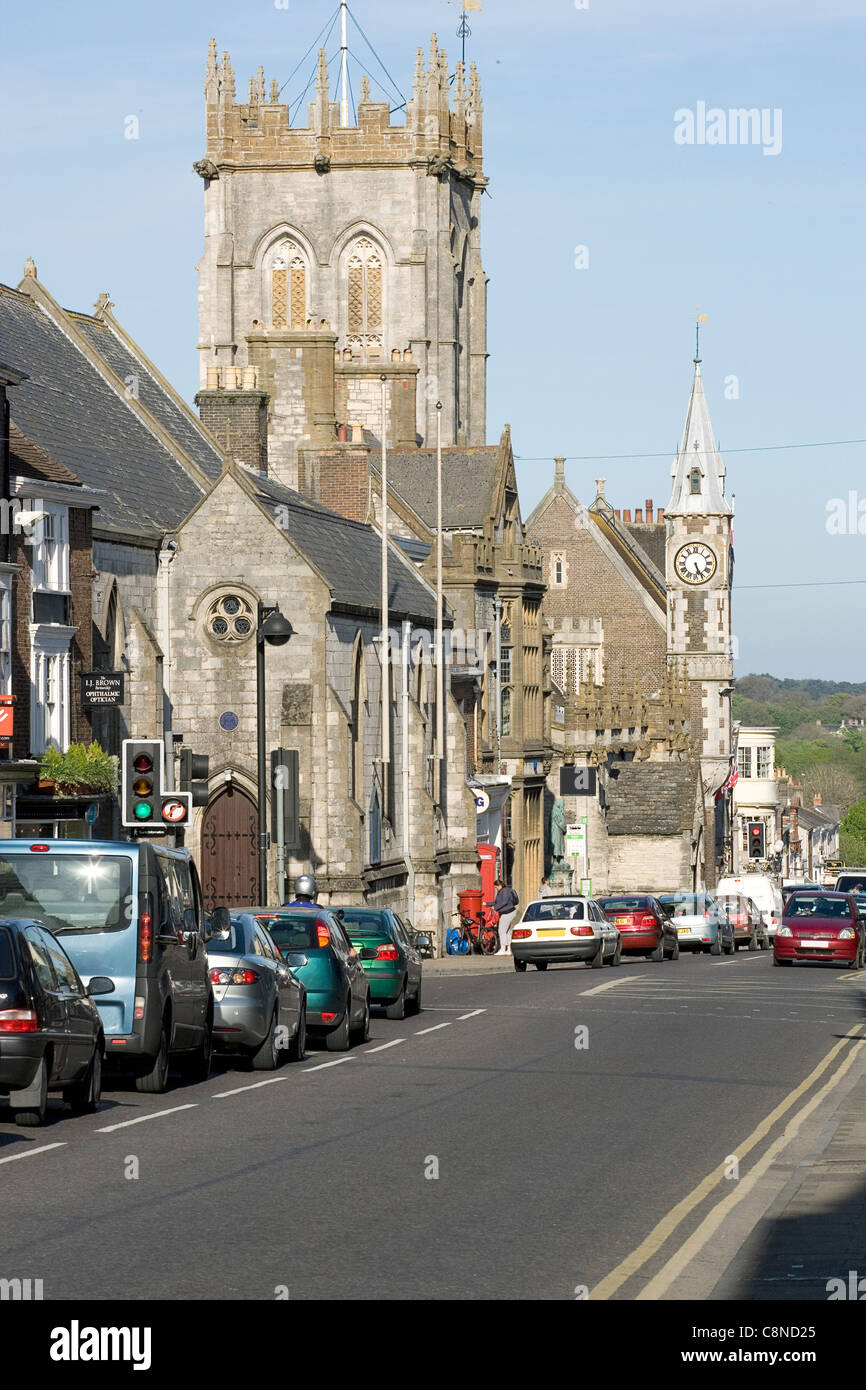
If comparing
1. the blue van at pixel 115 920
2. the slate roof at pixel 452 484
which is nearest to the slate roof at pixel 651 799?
the slate roof at pixel 452 484

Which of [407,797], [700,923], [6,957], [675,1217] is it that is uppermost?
[407,797]

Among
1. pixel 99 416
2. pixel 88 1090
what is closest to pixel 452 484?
pixel 99 416

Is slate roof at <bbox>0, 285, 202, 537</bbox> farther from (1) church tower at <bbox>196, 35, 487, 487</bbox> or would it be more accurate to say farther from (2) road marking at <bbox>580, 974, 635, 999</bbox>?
(1) church tower at <bbox>196, 35, 487, 487</bbox>

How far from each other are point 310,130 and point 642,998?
7119 centimetres

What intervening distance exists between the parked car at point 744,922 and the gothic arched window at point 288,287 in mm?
41120

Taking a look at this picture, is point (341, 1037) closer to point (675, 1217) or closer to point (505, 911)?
point (675, 1217)

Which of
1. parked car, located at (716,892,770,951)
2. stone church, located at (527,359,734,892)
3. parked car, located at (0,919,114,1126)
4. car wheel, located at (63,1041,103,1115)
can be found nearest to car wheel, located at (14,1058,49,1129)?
parked car, located at (0,919,114,1126)

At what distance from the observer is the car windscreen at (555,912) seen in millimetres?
39750

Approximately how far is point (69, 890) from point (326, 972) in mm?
4803

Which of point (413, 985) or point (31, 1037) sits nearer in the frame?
point (31, 1037)

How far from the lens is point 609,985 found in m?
33.6

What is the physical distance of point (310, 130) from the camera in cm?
9588
